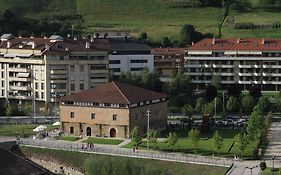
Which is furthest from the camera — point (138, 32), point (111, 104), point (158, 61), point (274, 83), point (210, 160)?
point (138, 32)

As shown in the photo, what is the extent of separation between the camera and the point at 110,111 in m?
76.1

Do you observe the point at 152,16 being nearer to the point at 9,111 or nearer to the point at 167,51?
the point at 167,51

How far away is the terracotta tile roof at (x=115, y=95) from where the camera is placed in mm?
76250

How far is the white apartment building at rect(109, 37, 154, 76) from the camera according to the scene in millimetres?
110938

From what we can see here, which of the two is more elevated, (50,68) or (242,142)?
(50,68)

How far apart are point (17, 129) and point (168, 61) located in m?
43.0

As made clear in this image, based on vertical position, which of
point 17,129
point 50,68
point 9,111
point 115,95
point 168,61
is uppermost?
point 50,68

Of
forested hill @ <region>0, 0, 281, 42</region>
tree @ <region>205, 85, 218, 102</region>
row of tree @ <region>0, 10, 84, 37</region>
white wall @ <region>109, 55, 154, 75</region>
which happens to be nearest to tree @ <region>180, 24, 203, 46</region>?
forested hill @ <region>0, 0, 281, 42</region>

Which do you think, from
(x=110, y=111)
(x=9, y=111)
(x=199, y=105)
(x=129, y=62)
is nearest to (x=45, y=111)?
(x=9, y=111)

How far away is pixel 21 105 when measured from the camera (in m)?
98.1

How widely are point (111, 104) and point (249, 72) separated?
1533 inches

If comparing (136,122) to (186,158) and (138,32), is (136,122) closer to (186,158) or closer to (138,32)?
(186,158)

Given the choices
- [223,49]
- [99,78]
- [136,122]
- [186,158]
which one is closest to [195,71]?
[223,49]

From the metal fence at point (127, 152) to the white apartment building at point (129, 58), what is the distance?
37.4 m
